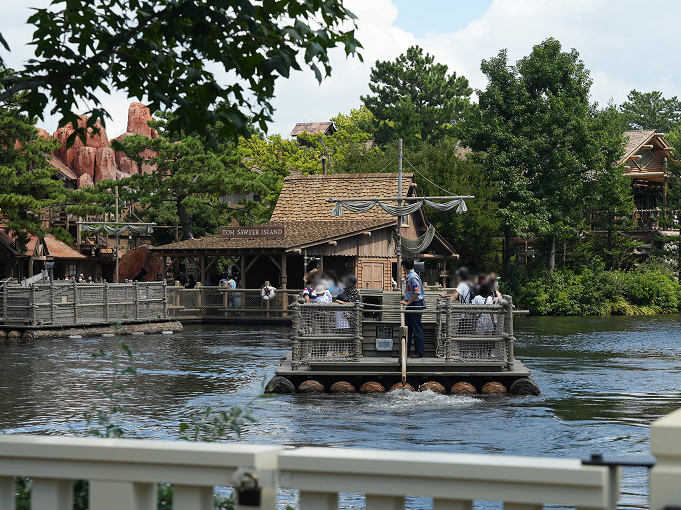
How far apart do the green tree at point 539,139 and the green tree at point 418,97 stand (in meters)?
21.3

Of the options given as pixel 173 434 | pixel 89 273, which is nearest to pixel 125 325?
pixel 173 434

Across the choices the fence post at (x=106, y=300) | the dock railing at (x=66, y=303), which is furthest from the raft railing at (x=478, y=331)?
the fence post at (x=106, y=300)

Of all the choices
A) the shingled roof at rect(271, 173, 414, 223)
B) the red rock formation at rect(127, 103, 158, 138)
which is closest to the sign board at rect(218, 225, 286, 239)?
the shingled roof at rect(271, 173, 414, 223)

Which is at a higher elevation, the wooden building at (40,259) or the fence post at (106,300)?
the wooden building at (40,259)

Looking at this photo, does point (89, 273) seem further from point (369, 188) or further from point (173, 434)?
point (173, 434)

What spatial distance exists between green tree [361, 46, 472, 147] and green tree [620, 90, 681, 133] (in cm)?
5547

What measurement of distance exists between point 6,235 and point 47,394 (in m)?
41.7

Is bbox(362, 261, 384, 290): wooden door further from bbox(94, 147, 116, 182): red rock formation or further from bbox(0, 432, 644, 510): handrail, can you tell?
bbox(94, 147, 116, 182): red rock formation

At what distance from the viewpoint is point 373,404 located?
1595 cm

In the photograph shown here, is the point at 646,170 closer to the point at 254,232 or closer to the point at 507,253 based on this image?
the point at 507,253

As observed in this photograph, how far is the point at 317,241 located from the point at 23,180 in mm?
15500

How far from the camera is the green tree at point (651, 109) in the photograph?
5098 inches

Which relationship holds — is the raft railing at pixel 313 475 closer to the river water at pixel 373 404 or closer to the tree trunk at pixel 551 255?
the river water at pixel 373 404

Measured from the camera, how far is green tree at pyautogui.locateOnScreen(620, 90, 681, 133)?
5098 inches
